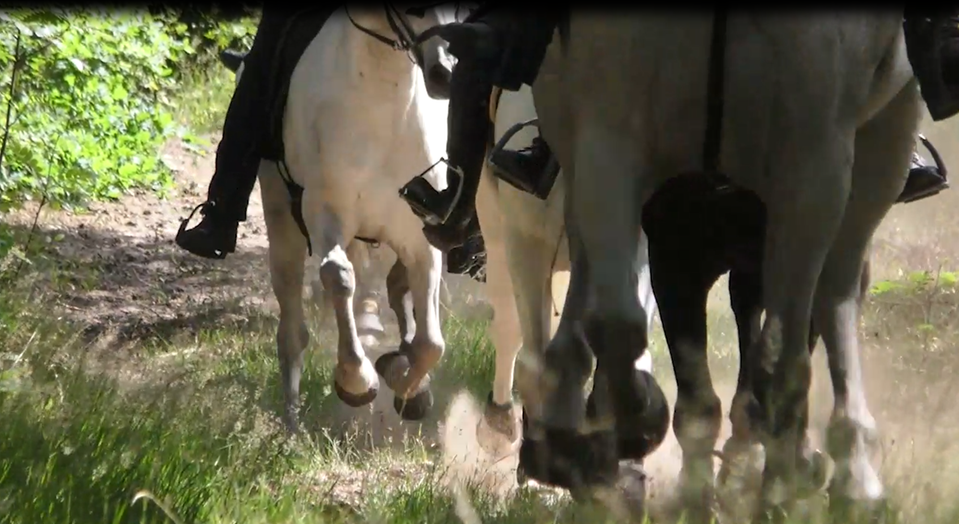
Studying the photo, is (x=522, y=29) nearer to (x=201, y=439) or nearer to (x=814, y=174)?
(x=814, y=174)

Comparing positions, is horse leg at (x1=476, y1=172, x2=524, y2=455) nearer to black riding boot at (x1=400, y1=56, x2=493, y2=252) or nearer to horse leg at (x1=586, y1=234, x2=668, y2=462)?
black riding boot at (x1=400, y1=56, x2=493, y2=252)

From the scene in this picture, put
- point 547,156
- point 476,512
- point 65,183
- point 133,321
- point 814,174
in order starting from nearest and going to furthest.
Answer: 1. point 814,174
2. point 476,512
3. point 547,156
4. point 133,321
5. point 65,183

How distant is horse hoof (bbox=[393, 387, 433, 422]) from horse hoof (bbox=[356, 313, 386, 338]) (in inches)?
45.1

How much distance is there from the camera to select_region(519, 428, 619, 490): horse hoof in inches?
179

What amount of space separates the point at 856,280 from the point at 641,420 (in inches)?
52.7

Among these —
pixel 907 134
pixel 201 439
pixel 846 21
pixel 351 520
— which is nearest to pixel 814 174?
pixel 846 21

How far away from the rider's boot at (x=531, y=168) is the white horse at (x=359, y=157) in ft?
5.85

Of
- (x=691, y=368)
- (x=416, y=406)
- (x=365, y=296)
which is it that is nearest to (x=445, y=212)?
(x=691, y=368)

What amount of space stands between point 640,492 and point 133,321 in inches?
298

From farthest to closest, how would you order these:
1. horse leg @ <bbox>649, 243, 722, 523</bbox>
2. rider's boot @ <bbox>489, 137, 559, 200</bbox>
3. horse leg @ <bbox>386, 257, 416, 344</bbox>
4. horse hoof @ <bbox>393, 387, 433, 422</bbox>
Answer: horse leg @ <bbox>386, 257, 416, 344</bbox> < horse hoof @ <bbox>393, 387, 433, 422</bbox> < rider's boot @ <bbox>489, 137, 559, 200</bbox> < horse leg @ <bbox>649, 243, 722, 523</bbox>

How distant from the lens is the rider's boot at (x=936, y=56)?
4449 mm

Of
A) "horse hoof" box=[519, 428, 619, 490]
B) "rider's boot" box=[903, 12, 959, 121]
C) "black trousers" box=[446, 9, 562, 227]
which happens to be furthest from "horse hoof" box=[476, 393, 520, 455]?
"rider's boot" box=[903, 12, 959, 121]

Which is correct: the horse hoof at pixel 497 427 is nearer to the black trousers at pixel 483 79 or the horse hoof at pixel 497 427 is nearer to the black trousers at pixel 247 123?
the black trousers at pixel 247 123

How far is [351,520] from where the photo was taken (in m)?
5.03
